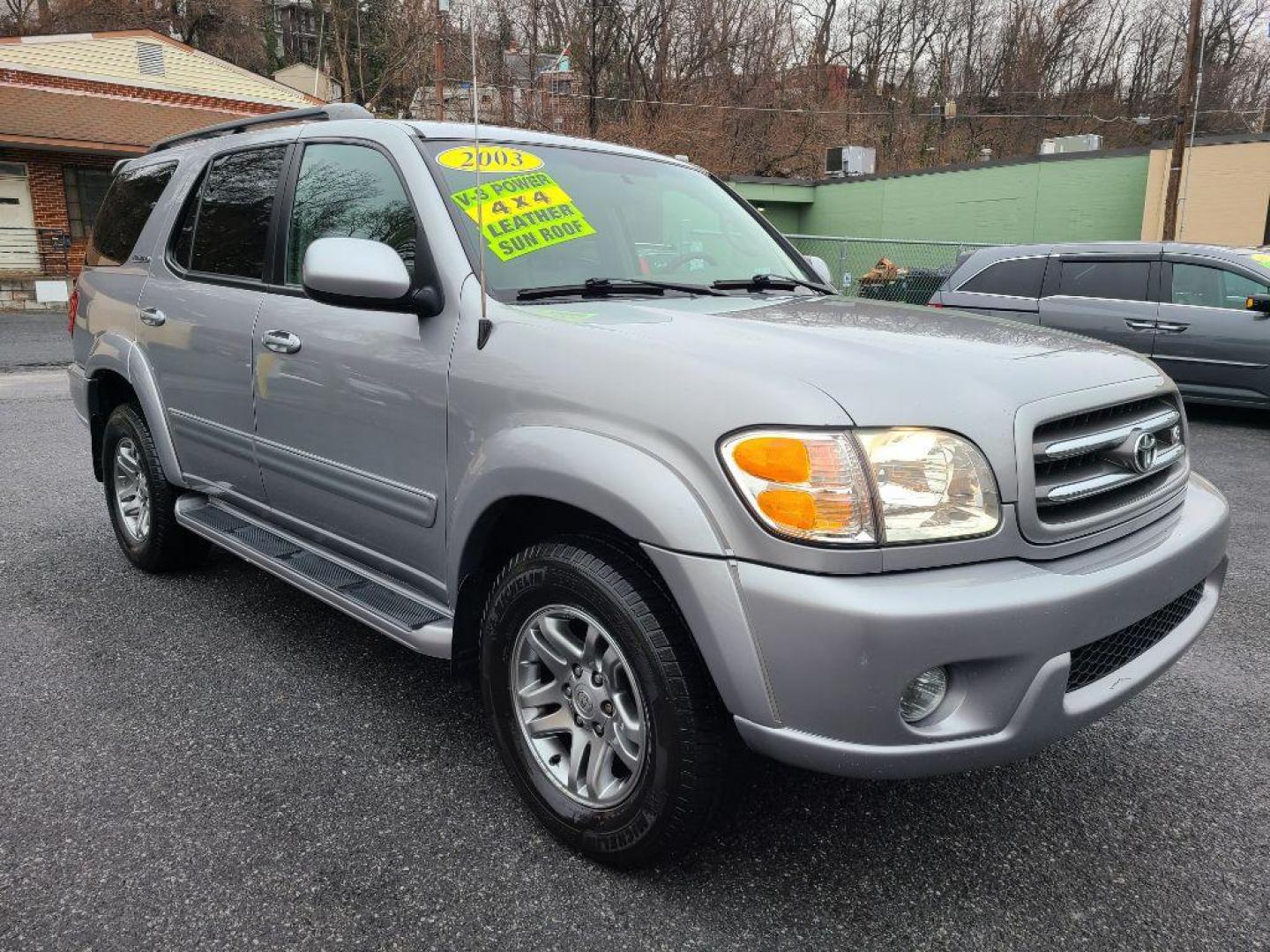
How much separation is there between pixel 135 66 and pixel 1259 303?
2921cm

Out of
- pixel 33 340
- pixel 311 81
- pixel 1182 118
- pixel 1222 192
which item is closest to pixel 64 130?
pixel 33 340

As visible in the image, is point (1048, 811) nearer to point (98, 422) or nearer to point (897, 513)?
point (897, 513)

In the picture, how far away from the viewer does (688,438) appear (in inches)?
77.3

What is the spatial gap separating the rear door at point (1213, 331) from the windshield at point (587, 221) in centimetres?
667

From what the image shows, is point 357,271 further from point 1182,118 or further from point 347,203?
point 1182,118

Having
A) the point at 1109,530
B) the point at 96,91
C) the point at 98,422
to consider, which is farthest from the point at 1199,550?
the point at 96,91

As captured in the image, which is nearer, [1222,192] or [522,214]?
[522,214]

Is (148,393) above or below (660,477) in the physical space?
Answer: below

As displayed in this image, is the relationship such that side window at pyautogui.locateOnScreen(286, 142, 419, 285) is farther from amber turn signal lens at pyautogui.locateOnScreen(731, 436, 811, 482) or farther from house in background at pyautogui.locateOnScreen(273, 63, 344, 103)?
house in background at pyautogui.locateOnScreen(273, 63, 344, 103)

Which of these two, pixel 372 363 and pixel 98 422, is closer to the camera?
pixel 372 363

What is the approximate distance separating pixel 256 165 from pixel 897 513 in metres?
2.88

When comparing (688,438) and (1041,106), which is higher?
(1041,106)

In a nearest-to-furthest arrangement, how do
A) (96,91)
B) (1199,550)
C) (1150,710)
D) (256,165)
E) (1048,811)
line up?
1. (1199,550)
2. (1048,811)
3. (1150,710)
4. (256,165)
5. (96,91)

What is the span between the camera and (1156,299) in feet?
29.1
